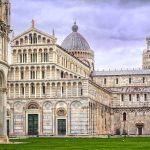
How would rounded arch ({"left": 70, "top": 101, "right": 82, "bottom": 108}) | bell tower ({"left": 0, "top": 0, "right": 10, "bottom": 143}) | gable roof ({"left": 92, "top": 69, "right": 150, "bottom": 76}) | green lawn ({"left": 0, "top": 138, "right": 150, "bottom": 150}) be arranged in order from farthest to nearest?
gable roof ({"left": 92, "top": 69, "right": 150, "bottom": 76}), rounded arch ({"left": 70, "top": 101, "right": 82, "bottom": 108}), bell tower ({"left": 0, "top": 0, "right": 10, "bottom": 143}), green lawn ({"left": 0, "top": 138, "right": 150, "bottom": 150})

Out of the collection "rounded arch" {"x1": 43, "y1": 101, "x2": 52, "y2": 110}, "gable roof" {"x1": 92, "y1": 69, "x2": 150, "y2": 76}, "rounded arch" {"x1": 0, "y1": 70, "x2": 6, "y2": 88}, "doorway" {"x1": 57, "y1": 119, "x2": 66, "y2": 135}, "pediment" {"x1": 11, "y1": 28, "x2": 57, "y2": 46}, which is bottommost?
"doorway" {"x1": 57, "y1": 119, "x2": 66, "y2": 135}

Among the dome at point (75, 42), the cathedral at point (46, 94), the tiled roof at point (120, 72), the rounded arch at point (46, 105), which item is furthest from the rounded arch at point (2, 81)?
the dome at point (75, 42)

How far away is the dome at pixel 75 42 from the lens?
5138 inches

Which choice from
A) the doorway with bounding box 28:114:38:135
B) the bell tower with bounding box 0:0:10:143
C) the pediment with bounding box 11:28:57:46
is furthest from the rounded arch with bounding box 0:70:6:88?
the pediment with bounding box 11:28:57:46

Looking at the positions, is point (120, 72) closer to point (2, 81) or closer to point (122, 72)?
point (122, 72)

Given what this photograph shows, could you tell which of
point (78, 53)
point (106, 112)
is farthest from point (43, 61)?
point (78, 53)

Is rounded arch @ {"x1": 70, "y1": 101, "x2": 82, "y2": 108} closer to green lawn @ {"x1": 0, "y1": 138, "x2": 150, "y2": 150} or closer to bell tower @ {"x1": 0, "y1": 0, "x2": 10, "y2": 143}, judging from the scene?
bell tower @ {"x1": 0, "y1": 0, "x2": 10, "y2": 143}

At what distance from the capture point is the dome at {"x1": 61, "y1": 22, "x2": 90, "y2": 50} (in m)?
130

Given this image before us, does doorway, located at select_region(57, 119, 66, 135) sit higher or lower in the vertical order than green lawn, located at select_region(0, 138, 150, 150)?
higher

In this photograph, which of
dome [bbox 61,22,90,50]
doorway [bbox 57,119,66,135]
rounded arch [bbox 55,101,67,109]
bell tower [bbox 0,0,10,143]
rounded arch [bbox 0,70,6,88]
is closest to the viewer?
bell tower [bbox 0,0,10,143]

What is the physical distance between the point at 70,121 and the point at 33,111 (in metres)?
7.22

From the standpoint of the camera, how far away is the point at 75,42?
13138 centimetres

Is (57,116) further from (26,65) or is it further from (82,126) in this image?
(26,65)

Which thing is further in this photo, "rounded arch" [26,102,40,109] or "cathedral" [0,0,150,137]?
"rounded arch" [26,102,40,109]
